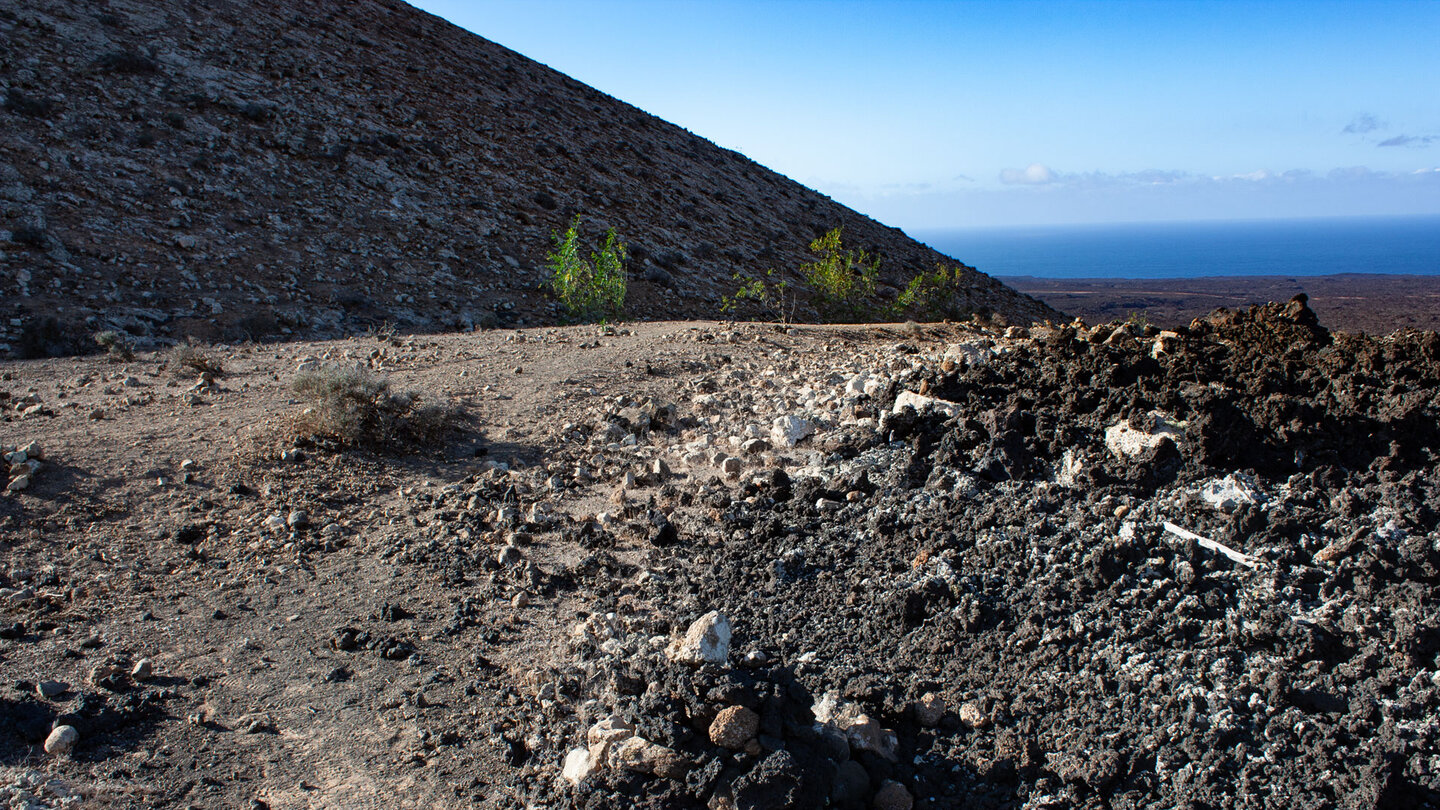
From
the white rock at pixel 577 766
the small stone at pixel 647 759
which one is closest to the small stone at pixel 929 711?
the small stone at pixel 647 759

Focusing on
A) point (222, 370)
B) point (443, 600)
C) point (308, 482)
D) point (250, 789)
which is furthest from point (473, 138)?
point (250, 789)

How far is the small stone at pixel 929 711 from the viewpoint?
112 inches

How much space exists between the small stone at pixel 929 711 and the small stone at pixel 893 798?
34 cm

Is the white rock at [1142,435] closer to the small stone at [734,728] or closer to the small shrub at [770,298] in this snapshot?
the small stone at [734,728]

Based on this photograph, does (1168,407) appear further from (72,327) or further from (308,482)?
(72,327)

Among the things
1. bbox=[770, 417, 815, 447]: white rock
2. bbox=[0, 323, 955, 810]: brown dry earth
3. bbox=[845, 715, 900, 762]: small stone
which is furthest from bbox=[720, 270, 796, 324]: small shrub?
bbox=[845, 715, 900, 762]: small stone

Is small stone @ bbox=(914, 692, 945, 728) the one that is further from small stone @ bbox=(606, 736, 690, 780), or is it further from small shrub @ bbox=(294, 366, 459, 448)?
small shrub @ bbox=(294, 366, 459, 448)

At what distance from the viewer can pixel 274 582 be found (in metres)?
3.88

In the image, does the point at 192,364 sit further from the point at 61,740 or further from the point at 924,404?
the point at 924,404

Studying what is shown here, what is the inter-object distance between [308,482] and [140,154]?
10.5 meters

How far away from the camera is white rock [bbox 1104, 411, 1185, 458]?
13.8ft

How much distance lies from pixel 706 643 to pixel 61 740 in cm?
220

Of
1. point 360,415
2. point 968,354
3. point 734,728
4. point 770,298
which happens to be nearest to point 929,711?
point 734,728

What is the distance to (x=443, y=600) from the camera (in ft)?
12.5
